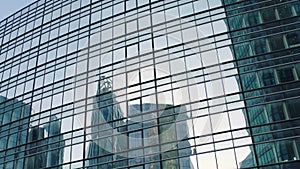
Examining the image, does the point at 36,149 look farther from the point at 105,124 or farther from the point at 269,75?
the point at 269,75

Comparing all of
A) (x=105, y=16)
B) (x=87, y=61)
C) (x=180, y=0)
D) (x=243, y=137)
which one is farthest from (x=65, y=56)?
(x=243, y=137)

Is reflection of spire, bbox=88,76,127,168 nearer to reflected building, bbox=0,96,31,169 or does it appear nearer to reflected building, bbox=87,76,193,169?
reflected building, bbox=87,76,193,169

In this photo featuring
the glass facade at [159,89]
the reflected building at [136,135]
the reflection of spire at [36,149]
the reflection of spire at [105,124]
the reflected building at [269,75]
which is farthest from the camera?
the reflection of spire at [36,149]

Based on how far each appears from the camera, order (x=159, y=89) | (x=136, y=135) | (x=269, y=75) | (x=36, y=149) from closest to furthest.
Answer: (x=269, y=75) < (x=136, y=135) < (x=159, y=89) < (x=36, y=149)

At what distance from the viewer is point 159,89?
95.0ft

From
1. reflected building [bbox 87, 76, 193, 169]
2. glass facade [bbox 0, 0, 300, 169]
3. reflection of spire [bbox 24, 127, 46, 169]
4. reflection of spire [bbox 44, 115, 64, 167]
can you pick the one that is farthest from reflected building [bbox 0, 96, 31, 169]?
reflected building [bbox 87, 76, 193, 169]

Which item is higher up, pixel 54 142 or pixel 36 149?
pixel 54 142

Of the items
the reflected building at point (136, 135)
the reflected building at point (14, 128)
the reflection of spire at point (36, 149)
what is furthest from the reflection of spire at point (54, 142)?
the reflected building at point (136, 135)

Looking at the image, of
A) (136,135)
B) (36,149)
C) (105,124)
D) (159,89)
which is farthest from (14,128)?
(159,89)

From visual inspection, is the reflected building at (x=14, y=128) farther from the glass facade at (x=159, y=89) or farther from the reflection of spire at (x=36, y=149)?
the reflection of spire at (x=36, y=149)

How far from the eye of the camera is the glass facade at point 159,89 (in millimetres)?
24719

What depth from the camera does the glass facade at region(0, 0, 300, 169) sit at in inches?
973

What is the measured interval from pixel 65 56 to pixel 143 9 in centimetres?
1020

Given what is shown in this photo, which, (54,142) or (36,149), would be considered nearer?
(54,142)
